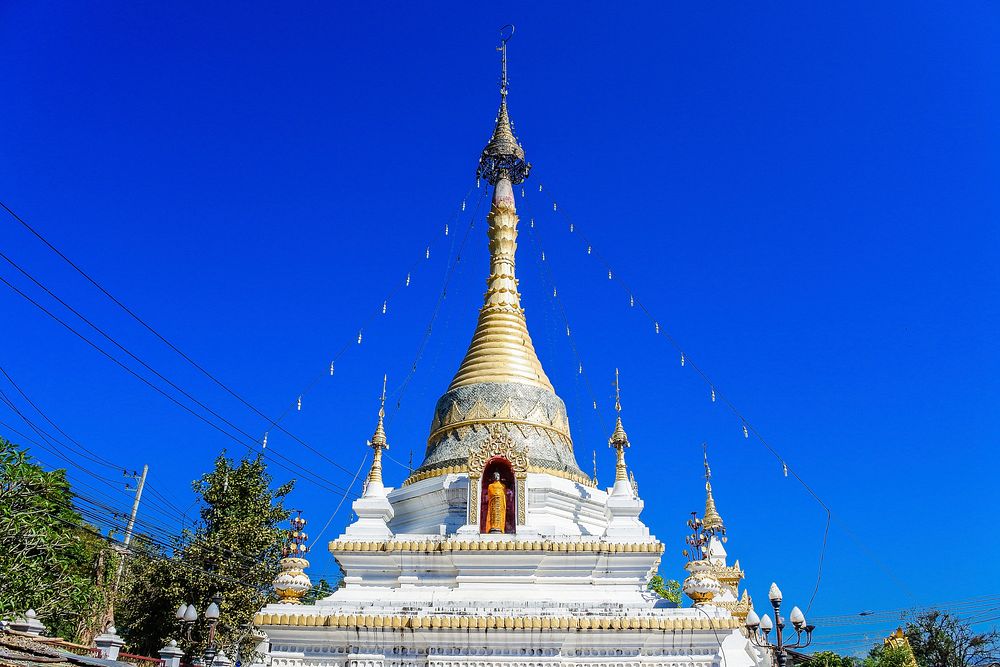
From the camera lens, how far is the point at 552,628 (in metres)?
16.6

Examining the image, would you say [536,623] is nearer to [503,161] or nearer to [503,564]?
[503,564]

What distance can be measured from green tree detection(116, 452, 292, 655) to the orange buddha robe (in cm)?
775

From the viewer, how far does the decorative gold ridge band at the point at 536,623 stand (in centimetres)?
1659

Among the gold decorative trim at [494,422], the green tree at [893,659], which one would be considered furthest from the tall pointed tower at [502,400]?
the green tree at [893,659]

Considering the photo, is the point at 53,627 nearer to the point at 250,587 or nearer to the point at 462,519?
the point at 250,587

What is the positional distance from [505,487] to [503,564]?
2591 mm

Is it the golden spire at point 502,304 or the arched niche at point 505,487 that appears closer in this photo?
the arched niche at point 505,487

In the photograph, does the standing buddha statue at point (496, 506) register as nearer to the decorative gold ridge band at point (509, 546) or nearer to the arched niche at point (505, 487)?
the arched niche at point (505, 487)

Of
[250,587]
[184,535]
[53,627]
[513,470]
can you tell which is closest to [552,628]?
[513,470]

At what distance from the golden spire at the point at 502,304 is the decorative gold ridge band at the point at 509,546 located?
24.2 feet

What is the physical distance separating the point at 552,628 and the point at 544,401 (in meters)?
9.84

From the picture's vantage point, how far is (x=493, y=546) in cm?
1936

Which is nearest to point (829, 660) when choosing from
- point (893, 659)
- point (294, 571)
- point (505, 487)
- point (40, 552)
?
point (893, 659)

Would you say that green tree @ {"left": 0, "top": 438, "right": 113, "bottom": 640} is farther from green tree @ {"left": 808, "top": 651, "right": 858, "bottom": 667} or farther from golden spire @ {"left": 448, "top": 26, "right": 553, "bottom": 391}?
green tree @ {"left": 808, "top": 651, "right": 858, "bottom": 667}
